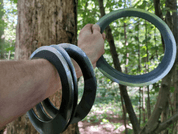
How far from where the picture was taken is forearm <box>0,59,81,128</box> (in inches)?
10.6

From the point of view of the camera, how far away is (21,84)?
289 millimetres

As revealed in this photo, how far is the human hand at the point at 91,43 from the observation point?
56 centimetres

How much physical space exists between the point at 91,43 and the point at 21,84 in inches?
13.7

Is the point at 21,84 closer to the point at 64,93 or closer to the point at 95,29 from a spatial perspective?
the point at 64,93

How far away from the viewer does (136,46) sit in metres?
1.91

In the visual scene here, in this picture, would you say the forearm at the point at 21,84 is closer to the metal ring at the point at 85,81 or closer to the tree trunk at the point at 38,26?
the metal ring at the point at 85,81

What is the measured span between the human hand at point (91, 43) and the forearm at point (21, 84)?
23 cm

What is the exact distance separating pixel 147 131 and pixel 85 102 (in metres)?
1.01

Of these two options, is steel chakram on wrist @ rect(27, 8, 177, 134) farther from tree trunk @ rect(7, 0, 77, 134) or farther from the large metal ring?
tree trunk @ rect(7, 0, 77, 134)

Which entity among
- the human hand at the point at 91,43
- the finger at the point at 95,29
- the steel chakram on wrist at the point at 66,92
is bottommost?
the steel chakram on wrist at the point at 66,92

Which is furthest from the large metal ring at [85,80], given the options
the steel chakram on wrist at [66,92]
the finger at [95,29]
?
the finger at [95,29]

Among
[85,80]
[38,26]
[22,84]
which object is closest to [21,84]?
[22,84]

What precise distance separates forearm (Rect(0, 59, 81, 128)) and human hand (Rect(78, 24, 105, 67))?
0.23m

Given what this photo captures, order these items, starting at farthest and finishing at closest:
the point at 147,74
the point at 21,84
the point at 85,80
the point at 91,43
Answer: the point at 147,74
the point at 91,43
the point at 85,80
the point at 21,84
